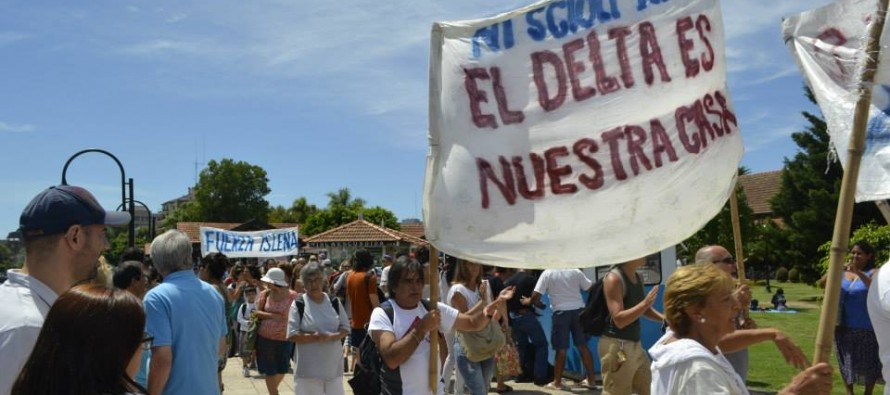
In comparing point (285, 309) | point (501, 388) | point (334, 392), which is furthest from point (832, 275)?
point (501, 388)

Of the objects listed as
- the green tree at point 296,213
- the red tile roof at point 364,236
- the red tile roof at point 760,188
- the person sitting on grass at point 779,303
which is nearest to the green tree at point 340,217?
the green tree at point 296,213

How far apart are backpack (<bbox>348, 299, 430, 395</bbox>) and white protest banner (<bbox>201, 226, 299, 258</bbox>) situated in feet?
65.3

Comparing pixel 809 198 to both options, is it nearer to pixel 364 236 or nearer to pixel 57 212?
pixel 364 236

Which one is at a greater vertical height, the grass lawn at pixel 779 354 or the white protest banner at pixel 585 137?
the white protest banner at pixel 585 137

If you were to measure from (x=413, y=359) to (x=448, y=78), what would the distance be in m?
1.71

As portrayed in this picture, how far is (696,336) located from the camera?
312 centimetres

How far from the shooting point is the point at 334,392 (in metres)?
7.25

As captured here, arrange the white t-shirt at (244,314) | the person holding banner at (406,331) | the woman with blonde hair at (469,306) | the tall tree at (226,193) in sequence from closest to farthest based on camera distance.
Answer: the person holding banner at (406,331) < the woman with blonde hair at (469,306) < the white t-shirt at (244,314) < the tall tree at (226,193)

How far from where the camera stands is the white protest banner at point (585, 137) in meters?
3.79

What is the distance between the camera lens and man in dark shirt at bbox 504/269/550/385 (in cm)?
1114

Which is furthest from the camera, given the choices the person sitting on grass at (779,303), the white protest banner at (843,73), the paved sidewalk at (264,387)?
the person sitting on grass at (779,303)

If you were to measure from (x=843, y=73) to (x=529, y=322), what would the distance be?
Answer: 8.41 metres

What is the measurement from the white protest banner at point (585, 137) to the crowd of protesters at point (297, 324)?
1.67 feet

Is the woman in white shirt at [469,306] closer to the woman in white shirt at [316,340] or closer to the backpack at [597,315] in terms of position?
the backpack at [597,315]
